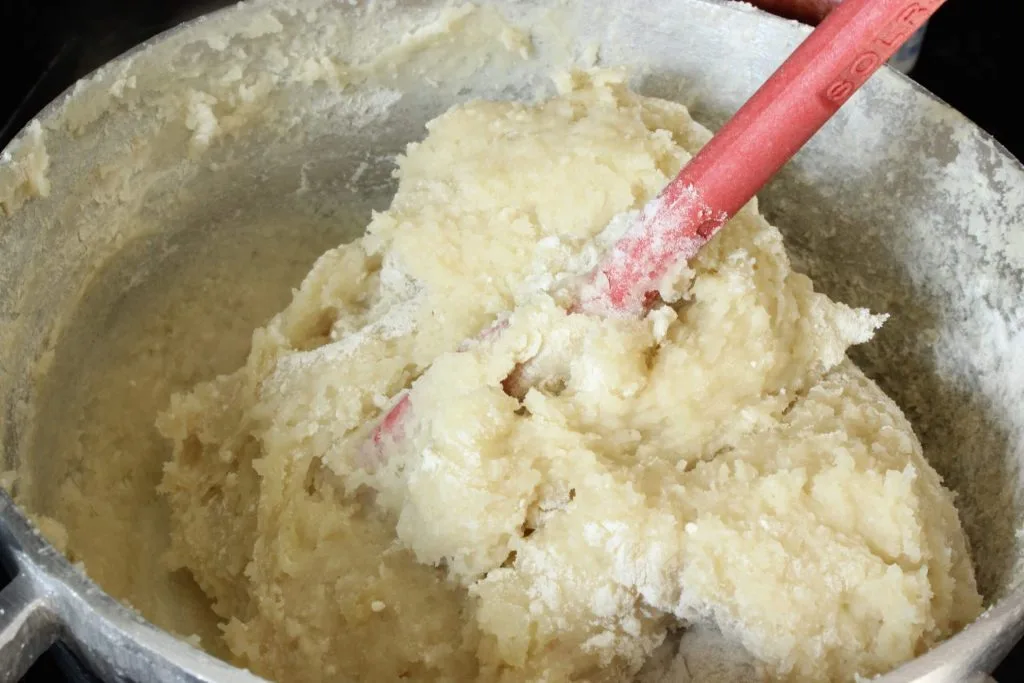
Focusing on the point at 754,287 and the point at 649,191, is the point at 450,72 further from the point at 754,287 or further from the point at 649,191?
the point at 754,287

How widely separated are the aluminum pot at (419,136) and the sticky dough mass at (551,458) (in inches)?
5.0

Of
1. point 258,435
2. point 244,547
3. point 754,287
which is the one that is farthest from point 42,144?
point 754,287

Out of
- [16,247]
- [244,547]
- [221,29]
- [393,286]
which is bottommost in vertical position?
[244,547]

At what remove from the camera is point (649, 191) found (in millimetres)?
1294

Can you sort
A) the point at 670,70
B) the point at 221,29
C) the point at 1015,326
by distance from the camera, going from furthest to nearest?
1. the point at 670,70
2. the point at 221,29
3. the point at 1015,326

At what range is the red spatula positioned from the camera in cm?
101

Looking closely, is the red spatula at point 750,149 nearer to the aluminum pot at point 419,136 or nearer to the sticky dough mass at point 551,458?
the sticky dough mass at point 551,458

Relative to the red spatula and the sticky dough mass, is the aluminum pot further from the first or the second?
the red spatula

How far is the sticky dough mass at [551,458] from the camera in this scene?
1.08 metres

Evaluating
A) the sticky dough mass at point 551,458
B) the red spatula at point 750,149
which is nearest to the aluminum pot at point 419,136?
the sticky dough mass at point 551,458

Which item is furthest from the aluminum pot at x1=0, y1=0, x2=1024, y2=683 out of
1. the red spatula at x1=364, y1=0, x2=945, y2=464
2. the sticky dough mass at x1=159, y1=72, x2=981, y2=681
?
the red spatula at x1=364, y1=0, x2=945, y2=464

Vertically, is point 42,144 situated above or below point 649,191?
above

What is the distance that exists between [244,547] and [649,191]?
73 cm

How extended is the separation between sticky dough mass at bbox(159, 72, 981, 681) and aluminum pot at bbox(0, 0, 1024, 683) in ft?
0.42
